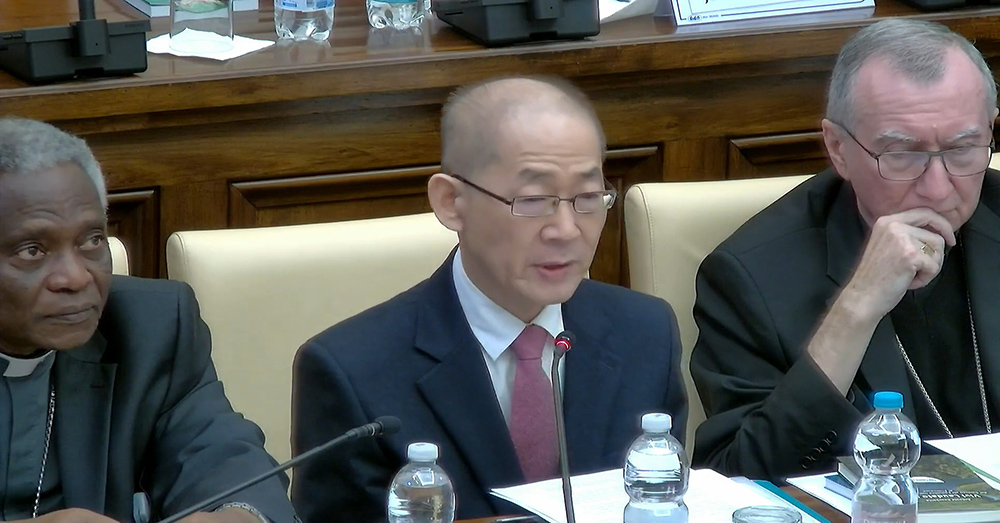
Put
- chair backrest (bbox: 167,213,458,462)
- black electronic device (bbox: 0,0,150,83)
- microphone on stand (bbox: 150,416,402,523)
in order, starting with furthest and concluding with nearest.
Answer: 1. black electronic device (bbox: 0,0,150,83)
2. chair backrest (bbox: 167,213,458,462)
3. microphone on stand (bbox: 150,416,402,523)

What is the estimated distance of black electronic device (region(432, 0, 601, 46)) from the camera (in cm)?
324

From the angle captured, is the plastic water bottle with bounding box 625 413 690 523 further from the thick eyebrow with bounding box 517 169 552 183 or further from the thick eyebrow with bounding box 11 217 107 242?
the thick eyebrow with bounding box 11 217 107 242

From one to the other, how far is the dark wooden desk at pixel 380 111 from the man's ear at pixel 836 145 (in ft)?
2.76

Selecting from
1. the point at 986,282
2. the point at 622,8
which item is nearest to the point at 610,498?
the point at 986,282

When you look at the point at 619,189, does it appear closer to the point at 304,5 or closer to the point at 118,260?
the point at 304,5

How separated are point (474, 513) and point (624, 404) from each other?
28 centimetres

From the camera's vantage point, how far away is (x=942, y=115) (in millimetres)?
2389

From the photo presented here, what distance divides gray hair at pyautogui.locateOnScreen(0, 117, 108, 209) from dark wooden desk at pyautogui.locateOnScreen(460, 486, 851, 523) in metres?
0.67

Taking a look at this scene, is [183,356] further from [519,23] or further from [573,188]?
[519,23]

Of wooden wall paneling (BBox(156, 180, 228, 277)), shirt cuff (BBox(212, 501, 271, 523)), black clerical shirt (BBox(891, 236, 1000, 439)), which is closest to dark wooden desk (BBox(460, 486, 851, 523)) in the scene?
shirt cuff (BBox(212, 501, 271, 523))

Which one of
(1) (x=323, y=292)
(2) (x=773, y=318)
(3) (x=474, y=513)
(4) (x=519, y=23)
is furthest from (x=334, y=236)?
(4) (x=519, y=23)

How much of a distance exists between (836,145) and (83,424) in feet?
4.05

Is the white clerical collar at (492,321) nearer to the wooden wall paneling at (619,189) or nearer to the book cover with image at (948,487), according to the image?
the book cover with image at (948,487)

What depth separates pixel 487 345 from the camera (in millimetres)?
2162
